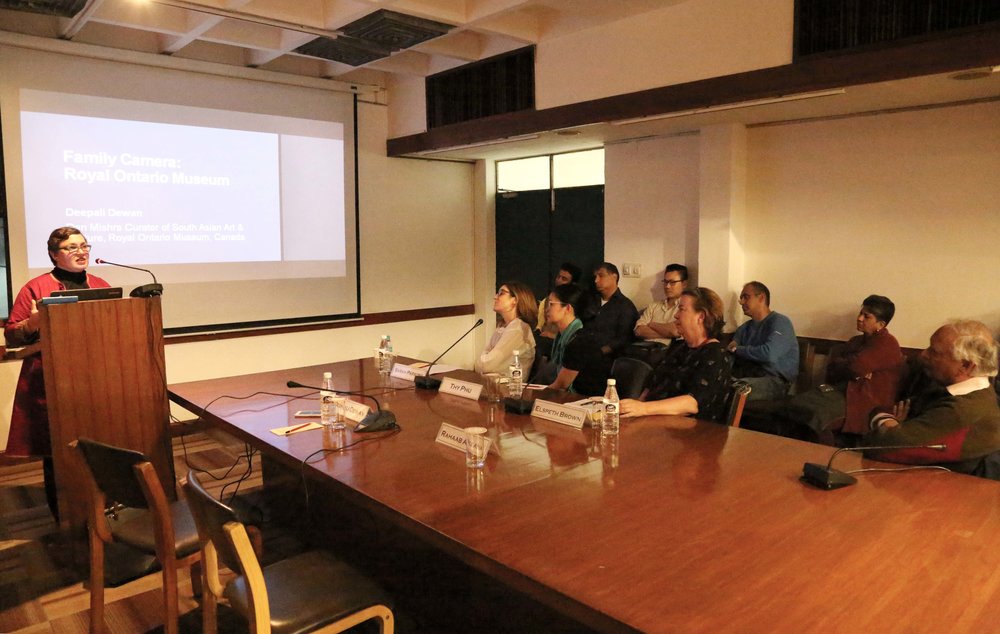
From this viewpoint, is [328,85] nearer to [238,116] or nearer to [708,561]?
[238,116]

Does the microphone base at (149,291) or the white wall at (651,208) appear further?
the white wall at (651,208)

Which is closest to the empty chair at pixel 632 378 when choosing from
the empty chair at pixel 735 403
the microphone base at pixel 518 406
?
the empty chair at pixel 735 403

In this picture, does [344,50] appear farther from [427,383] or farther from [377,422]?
[377,422]

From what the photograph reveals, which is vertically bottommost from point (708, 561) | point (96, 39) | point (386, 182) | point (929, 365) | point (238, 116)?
point (708, 561)

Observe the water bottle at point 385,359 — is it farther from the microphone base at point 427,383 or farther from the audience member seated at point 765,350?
the audience member seated at point 765,350

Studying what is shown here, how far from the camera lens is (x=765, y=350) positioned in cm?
446

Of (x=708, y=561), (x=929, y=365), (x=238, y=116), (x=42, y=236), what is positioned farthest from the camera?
(x=238, y=116)

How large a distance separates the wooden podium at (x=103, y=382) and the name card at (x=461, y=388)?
1.23 meters

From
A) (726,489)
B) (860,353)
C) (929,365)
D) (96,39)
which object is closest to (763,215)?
(860,353)

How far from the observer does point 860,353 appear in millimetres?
4141

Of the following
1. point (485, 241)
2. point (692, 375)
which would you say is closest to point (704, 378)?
point (692, 375)

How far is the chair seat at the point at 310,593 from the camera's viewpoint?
1.75 m

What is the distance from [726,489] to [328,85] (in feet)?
16.7

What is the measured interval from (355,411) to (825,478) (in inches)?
65.8
